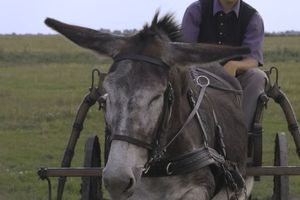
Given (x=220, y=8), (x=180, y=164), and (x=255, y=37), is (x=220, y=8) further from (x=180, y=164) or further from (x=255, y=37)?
(x=180, y=164)

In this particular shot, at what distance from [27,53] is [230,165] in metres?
47.1

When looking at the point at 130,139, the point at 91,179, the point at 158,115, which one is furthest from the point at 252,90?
the point at 130,139

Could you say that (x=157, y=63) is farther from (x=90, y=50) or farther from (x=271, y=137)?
(x=271, y=137)

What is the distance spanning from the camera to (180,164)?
4.91 m

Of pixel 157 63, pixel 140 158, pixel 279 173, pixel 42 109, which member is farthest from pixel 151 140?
pixel 42 109

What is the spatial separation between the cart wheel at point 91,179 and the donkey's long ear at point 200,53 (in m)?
2.35

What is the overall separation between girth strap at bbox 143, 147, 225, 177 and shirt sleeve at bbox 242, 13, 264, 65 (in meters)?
2.11

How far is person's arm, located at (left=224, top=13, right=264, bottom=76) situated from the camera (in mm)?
6832

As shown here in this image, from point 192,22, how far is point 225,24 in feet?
1.07

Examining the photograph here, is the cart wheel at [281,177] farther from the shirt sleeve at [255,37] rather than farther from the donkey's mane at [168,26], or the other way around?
the donkey's mane at [168,26]

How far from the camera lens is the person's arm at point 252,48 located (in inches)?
269

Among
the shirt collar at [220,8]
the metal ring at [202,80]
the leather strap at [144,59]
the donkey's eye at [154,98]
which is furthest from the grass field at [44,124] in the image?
the shirt collar at [220,8]

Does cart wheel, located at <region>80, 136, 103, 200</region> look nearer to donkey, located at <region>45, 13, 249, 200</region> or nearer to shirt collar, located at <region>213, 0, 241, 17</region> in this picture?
donkey, located at <region>45, 13, 249, 200</region>

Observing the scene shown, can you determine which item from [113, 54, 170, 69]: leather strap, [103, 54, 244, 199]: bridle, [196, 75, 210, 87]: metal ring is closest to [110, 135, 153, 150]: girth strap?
[103, 54, 244, 199]: bridle
